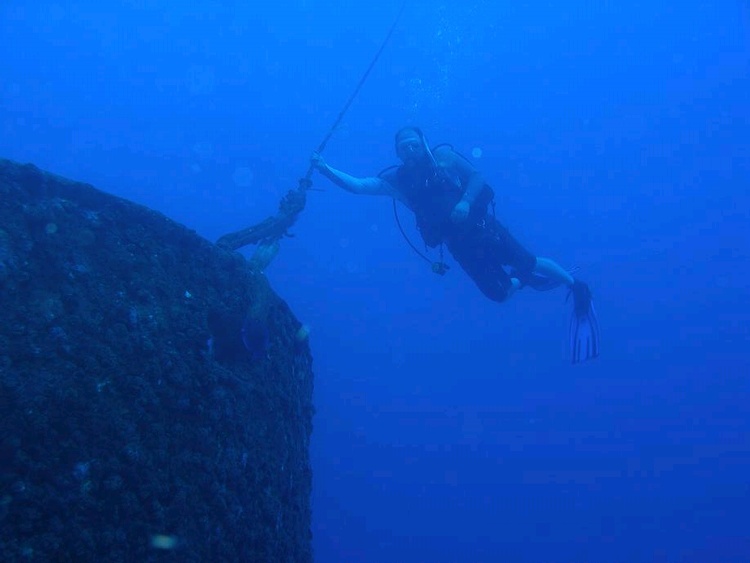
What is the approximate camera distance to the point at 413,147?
6.81 meters

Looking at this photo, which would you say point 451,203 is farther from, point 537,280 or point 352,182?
point 537,280

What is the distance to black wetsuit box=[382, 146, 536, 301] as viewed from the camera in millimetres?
6812

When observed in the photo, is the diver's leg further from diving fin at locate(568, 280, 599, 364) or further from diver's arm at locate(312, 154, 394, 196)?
diver's arm at locate(312, 154, 394, 196)

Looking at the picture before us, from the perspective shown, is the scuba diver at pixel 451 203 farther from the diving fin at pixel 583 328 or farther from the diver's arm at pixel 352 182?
the diving fin at pixel 583 328

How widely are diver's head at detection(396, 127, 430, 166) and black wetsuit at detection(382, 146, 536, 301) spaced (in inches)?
4.9

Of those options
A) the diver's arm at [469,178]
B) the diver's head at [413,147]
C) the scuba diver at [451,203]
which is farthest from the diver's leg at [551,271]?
the diver's head at [413,147]

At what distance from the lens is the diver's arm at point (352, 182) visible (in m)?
5.82

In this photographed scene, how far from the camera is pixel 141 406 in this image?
8.89 ft

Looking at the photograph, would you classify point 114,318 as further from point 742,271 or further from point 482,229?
point 742,271

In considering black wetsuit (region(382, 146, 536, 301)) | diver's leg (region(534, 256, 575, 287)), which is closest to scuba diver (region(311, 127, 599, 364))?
black wetsuit (region(382, 146, 536, 301))

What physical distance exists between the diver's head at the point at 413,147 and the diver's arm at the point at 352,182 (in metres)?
0.51

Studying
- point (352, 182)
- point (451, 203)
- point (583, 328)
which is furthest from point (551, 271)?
point (352, 182)

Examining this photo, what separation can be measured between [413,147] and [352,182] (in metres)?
1.03

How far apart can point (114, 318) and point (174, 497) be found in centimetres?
108
